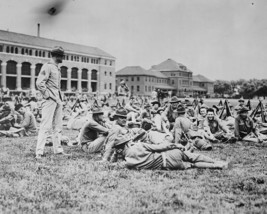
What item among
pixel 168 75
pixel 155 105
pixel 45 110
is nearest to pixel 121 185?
pixel 45 110

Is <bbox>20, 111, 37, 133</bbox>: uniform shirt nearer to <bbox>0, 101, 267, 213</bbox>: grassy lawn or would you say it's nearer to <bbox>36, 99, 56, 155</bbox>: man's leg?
<bbox>36, 99, 56, 155</bbox>: man's leg

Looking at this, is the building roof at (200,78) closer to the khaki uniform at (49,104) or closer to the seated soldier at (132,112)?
the seated soldier at (132,112)

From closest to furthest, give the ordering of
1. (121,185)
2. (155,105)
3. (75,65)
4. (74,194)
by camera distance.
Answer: (74,194)
(121,185)
(155,105)
(75,65)

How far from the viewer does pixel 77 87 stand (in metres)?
67.2

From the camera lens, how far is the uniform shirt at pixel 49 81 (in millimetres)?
7312

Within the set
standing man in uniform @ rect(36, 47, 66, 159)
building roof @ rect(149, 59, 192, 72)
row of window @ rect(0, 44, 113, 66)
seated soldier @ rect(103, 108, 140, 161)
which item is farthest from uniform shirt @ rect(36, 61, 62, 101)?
building roof @ rect(149, 59, 192, 72)

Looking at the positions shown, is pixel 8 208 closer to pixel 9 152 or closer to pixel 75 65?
pixel 9 152

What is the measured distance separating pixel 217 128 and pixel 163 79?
85368 millimetres

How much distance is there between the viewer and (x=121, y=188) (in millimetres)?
4941

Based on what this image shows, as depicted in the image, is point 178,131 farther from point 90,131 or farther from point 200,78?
point 200,78

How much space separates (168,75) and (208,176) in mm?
93055

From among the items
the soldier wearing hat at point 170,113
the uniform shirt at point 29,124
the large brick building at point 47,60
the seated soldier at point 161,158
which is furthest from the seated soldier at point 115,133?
the large brick building at point 47,60

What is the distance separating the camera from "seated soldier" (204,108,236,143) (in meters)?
9.98

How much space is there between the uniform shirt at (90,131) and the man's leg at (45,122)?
3.27ft
